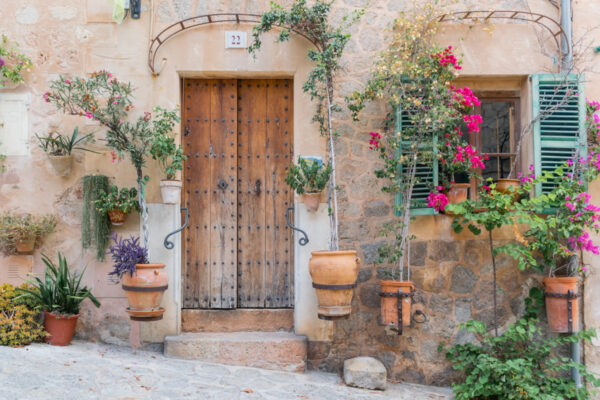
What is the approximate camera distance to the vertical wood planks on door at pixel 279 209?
5.22m

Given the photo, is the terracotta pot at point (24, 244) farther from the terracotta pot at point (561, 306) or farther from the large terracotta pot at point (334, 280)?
the terracotta pot at point (561, 306)

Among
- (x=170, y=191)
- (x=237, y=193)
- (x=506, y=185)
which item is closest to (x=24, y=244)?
(x=170, y=191)

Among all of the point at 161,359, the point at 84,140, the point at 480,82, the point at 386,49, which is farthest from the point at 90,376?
the point at 480,82

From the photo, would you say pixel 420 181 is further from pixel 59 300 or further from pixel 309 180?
pixel 59 300

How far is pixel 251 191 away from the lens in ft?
17.2

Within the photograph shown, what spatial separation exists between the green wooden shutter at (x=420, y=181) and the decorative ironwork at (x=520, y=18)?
1.00 meters

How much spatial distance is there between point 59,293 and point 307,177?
234cm

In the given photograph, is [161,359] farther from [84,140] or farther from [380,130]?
[380,130]

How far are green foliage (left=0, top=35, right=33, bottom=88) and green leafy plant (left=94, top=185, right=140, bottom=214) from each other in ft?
4.35

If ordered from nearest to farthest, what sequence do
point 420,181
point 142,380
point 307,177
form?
point 142,380 < point 307,177 < point 420,181

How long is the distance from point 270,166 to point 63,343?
2.38m

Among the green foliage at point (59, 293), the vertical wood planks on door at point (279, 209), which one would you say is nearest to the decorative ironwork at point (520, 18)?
the vertical wood planks on door at point (279, 209)

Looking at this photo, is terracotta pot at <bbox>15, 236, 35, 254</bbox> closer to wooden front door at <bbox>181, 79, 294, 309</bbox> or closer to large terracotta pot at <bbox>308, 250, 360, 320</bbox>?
wooden front door at <bbox>181, 79, 294, 309</bbox>

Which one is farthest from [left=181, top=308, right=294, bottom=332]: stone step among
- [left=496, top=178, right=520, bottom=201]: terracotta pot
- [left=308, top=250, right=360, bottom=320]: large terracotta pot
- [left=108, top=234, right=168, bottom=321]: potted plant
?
[left=496, top=178, right=520, bottom=201]: terracotta pot
